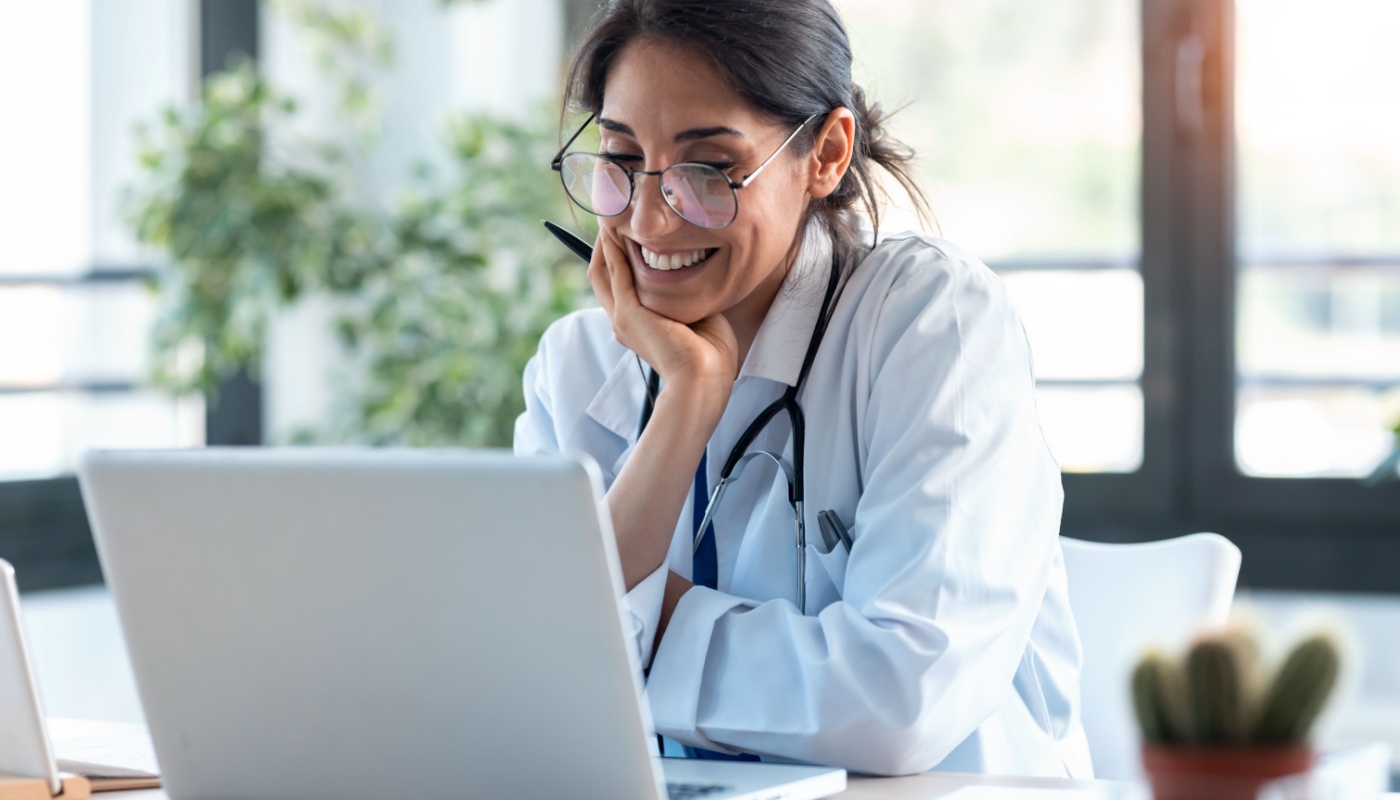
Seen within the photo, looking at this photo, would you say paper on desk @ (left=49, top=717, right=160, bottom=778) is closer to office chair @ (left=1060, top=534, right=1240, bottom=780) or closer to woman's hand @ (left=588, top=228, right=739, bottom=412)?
woman's hand @ (left=588, top=228, right=739, bottom=412)

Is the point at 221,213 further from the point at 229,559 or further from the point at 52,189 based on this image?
the point at 229,559

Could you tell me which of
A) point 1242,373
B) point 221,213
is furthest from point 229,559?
point 1242,373

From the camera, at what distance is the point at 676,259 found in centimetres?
149

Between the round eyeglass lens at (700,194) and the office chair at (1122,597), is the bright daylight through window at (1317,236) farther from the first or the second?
the round eyeglass lens at (700,194)

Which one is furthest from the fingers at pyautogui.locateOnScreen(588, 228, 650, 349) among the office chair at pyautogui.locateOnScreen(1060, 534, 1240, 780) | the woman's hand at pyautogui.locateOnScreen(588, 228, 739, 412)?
the office chair at pyautogui.locateOnScreen(1060, 534, 1240, 780)

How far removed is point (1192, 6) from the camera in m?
3.00

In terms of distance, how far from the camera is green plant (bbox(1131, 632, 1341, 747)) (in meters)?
0.59

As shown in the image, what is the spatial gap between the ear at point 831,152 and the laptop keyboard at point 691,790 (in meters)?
0.70

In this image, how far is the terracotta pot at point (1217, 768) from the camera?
0.59 metres

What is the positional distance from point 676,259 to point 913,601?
49 centimetres

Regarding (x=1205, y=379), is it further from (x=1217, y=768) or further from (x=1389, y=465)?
(x=1217, y=768)

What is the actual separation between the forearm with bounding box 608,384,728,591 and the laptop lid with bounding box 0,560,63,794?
48 cm

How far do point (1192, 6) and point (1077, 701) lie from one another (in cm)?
199

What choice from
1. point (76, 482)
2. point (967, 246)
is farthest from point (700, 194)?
point (76, 482)
